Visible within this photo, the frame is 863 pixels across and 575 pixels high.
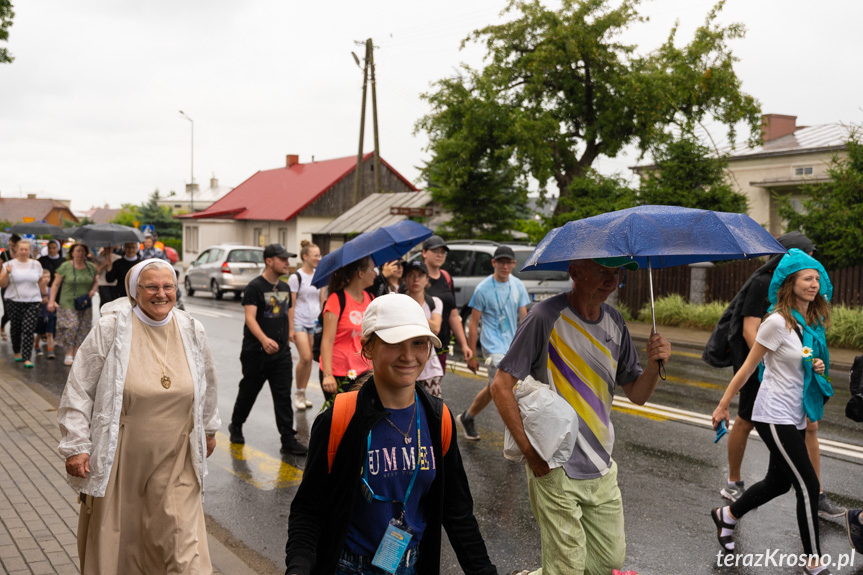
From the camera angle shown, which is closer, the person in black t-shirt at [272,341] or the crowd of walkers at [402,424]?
the crowd of walkers at [402,424]

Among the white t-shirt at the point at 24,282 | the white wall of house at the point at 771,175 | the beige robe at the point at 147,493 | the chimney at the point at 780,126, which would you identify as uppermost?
the chimney at the point at 780,126

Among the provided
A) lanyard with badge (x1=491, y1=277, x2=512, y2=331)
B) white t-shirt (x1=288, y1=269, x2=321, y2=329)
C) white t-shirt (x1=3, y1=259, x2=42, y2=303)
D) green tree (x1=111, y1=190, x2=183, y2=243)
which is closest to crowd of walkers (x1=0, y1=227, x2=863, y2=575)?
lanyard with badge (x1=491, y1=277, x2=512, y2=331)

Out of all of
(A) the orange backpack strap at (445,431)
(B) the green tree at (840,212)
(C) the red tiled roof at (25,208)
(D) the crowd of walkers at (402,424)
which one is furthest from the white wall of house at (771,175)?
(C) the red tiled roof at (25,208)

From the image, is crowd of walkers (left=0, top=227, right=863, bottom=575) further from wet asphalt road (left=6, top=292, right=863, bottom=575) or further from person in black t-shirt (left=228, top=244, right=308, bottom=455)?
person in black t-shirt (left=228, top=244, right=308, bottom=455)

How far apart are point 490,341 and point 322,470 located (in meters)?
5.09

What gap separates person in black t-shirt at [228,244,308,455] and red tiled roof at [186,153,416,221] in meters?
37.9

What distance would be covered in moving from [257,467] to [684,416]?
4.59 meters

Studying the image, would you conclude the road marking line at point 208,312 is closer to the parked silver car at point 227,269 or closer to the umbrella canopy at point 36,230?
the parked silver car at point 227,269

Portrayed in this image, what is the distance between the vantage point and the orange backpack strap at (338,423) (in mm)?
2572

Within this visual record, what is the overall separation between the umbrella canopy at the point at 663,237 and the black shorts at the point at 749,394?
2079 millimetres

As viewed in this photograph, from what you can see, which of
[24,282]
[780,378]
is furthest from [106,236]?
[780,378]

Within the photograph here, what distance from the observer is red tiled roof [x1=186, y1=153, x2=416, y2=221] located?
152ft

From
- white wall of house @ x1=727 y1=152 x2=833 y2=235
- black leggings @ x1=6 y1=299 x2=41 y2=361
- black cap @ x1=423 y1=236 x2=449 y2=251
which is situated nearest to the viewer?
black cap @ x1=423 y1=236 x2=449 y2=251

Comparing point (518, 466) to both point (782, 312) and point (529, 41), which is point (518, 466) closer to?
point (782, 312)
